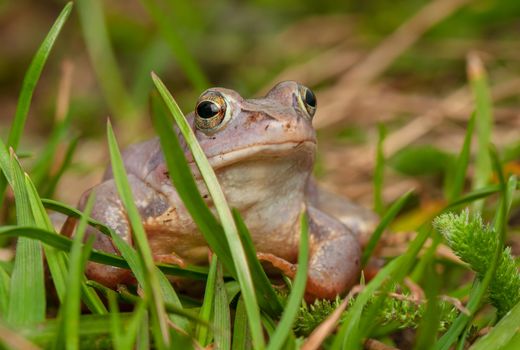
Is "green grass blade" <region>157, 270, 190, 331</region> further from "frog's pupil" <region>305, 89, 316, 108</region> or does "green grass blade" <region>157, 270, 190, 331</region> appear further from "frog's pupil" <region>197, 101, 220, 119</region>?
"frog's pupil" <region>305, 89, 316, 108</region>

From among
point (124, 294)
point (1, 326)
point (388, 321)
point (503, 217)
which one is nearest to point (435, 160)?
point (503, 217)

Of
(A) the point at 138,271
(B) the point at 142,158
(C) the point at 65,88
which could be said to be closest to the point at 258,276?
(A) the point at 138,271

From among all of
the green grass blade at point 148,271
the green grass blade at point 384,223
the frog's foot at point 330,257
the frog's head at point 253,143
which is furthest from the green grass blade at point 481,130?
the green grass blade at point 148,271

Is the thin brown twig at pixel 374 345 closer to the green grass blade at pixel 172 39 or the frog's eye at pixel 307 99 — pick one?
the frog's eye at pixel 307 99

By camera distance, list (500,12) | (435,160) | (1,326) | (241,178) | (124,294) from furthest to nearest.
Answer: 1. (500,12)
2. (435,160)
3. (241,178)
4. (124,294)
5. (1,326)

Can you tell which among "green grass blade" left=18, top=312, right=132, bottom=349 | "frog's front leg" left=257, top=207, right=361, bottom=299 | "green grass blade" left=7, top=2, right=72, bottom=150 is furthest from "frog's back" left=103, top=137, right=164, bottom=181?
"green grass blade" left=18, top=312, right=132, bottom=349

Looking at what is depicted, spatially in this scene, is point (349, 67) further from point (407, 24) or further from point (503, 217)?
point (503, 217)
